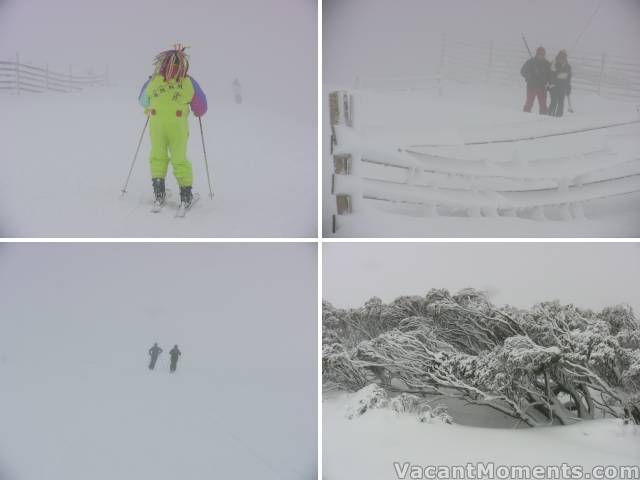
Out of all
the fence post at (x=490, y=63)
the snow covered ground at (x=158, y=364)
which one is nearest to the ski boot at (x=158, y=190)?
the snow covered ground at (x=158, y=364)

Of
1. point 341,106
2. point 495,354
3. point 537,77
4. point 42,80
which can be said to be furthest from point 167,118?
point 495,354

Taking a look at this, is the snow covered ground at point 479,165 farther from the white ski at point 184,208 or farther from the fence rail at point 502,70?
the white ski at point 184,208

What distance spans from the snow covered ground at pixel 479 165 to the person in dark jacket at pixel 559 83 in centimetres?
3

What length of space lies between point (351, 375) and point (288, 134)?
799 millimetres

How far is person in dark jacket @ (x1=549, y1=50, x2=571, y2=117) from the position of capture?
7.97ft

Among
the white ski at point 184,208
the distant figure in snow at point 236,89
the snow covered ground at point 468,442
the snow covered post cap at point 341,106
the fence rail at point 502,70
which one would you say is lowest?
the snow covered ground at point 468,442

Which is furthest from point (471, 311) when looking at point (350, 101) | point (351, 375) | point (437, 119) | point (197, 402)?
point (197, 402)

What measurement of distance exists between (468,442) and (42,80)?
179 cm

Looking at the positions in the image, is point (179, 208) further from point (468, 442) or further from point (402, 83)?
point (468, 442)

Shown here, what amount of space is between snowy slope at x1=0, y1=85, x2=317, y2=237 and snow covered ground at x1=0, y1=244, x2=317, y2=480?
2.9 inches

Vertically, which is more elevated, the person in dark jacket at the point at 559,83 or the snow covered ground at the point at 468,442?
the person in dark jacket at the point at 559,83

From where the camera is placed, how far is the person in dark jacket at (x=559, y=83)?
7.97ft

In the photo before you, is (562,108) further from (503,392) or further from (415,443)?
(415,443)

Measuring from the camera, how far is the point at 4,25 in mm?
2443
